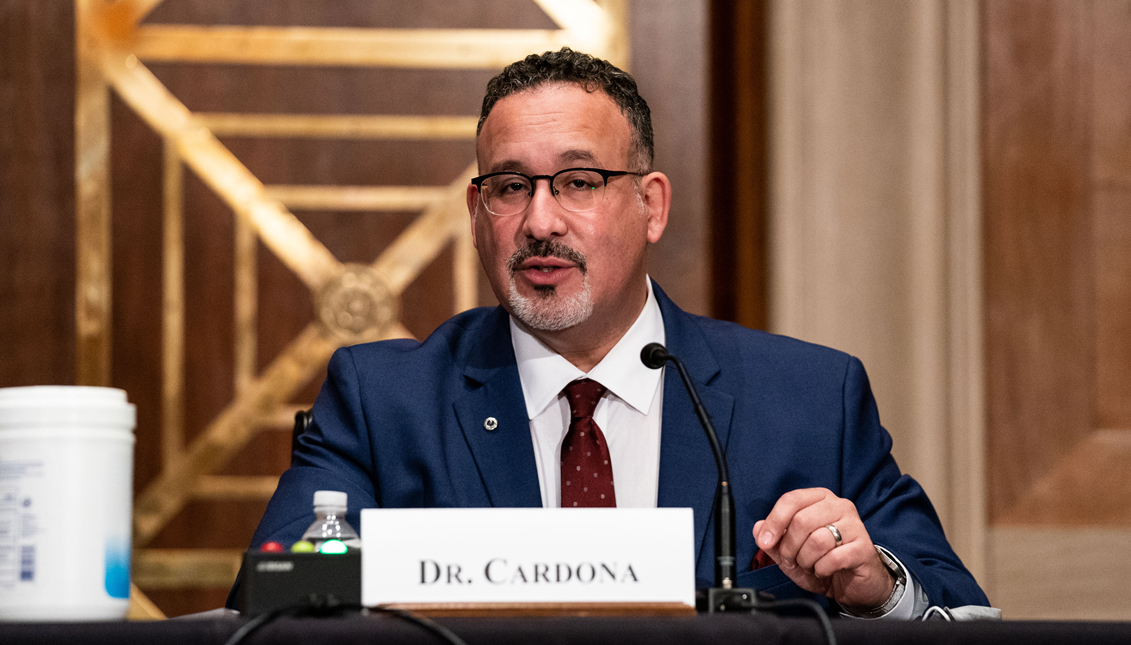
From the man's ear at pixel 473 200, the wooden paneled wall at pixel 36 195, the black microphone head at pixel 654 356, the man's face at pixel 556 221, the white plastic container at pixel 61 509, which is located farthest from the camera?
the wooden paneled wall at pixel 36 195

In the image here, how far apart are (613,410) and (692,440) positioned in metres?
0.15

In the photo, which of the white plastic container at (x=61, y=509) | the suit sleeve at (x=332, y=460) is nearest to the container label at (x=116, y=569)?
the white plastic container at (x=61, y=509)

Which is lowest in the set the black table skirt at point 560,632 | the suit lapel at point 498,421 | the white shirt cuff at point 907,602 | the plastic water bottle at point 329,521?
the white shirt cuff at point 907,602

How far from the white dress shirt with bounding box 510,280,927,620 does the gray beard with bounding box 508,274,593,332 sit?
0.30 ft

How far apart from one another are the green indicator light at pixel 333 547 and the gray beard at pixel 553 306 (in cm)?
83

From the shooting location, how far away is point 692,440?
1774 millimetres

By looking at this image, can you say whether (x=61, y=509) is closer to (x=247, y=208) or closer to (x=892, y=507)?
(x=892, y=507)

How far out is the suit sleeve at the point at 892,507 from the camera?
5.00 ft

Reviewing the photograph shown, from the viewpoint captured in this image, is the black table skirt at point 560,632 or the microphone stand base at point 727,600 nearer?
the black table skirt at point 560,632

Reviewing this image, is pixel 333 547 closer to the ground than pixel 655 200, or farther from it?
closer to the ground

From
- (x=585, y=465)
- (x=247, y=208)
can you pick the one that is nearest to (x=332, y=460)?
(x=585, y=465)

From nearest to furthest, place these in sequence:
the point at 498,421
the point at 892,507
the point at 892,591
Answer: the point at 892,591 → the point at 892,507 → the point at 498,421

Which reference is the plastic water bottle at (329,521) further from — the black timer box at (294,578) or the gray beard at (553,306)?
the gray beard at (553,306)

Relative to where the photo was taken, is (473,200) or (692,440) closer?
(692,440)
